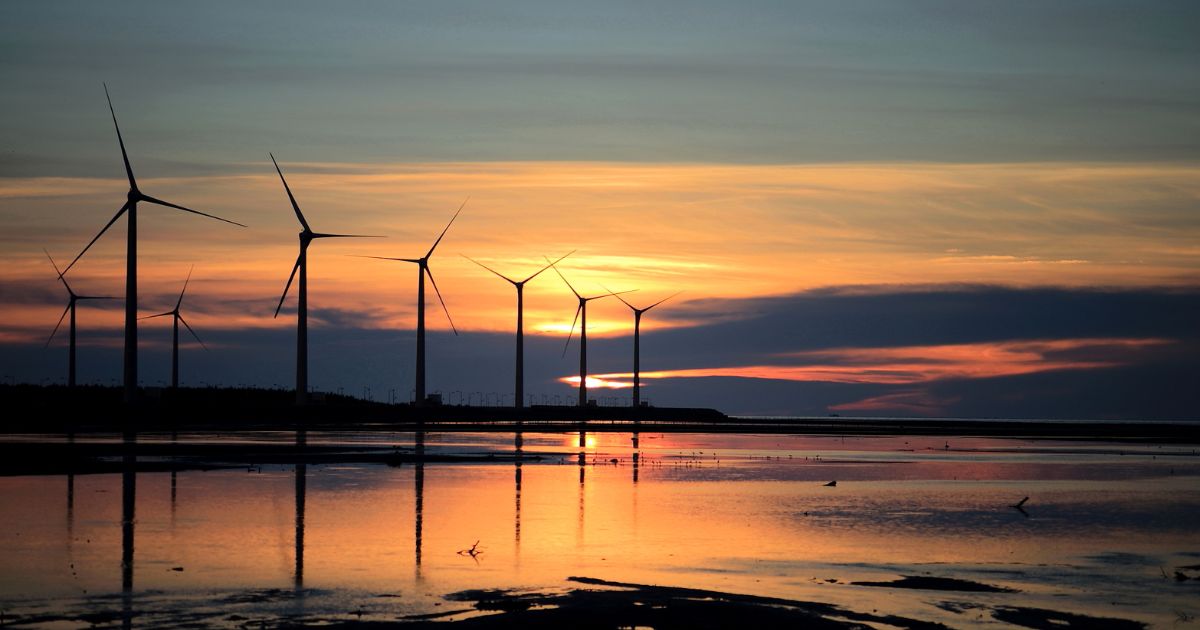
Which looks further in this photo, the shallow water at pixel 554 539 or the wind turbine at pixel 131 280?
the wind turbine at pixel 131 280

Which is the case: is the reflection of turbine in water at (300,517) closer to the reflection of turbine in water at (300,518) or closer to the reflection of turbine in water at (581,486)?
the reflection of turbine in water at (300,518)

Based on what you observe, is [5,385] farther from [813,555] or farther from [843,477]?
[813,555]

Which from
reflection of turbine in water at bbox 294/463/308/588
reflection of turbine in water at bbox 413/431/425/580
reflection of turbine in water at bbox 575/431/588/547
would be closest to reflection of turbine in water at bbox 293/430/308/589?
reflection of turbine in water at bbox 294/463/308/588

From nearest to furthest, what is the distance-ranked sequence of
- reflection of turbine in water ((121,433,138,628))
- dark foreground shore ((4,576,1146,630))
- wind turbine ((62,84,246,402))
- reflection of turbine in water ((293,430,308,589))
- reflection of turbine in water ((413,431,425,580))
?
1. dark foreground shore ((4,576,1146,630))
2. reflection of turbine in water ((121,433,138,628))
3. reflection of turbine in water ((293,430,308,589))
4. reflection of turbine in water ((413,431,425,580))
5. wind turbine ((62,84,246,402))

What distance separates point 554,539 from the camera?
3341 centimetres

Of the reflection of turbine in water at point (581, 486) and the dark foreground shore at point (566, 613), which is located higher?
the reflection of turbine in water at point (581, 486)

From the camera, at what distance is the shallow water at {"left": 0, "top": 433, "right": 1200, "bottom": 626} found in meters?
24.4

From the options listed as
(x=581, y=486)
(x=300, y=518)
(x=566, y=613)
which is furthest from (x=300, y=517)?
(x=566, y=613)

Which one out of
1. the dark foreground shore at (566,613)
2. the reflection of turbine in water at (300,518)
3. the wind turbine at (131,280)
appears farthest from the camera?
the wind turbine at (131,280)

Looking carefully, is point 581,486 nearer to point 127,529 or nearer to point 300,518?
point 300,518

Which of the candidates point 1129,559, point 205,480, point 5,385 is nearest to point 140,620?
point 1129,559

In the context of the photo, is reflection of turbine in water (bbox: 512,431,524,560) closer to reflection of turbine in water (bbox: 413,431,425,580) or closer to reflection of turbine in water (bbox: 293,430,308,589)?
reflection of turbine in water (bbox: 413,431,425,580)

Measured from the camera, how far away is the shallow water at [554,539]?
80.1 ft

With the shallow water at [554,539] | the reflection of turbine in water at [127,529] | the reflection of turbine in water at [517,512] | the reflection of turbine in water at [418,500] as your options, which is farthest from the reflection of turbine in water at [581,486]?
the reflection of turbine in water at [127,529]
